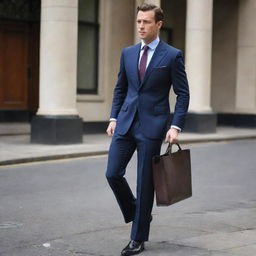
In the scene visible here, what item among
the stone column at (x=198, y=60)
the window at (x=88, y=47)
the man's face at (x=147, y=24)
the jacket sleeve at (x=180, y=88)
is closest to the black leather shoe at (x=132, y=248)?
the jacket sleeve at (x=180, y=88)

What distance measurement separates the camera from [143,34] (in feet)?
18.8

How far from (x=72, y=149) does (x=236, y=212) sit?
7033 mm

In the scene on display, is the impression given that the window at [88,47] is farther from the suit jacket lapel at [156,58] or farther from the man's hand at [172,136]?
the man's hand at [172,136]

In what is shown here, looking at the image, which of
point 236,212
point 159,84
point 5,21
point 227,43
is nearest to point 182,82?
point 159,84

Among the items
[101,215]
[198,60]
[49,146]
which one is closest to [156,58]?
[101,215]

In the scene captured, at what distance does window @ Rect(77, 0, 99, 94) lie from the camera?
19031 mm

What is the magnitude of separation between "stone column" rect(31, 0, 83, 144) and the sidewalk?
378mm

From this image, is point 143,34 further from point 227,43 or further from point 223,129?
point 227,43

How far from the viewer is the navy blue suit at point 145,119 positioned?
19.1 ft

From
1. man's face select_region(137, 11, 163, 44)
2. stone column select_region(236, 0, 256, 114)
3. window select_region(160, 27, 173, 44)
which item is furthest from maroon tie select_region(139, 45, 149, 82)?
stone column select_region(236, 0, 256, 114)

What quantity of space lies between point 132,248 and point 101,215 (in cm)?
202

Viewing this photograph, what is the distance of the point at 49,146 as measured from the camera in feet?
50.0

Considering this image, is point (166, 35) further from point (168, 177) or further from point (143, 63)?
point (168, 177)

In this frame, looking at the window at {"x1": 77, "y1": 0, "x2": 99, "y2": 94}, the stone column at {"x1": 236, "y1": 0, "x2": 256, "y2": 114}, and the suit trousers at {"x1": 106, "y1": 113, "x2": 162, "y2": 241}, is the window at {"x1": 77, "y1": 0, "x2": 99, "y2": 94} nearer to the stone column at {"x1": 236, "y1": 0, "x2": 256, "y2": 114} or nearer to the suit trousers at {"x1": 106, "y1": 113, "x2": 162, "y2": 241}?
the stone column at {"x1": 236, "y1": 0, "x2": 256, "y2": 114}
